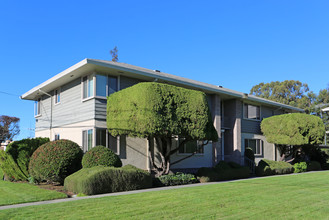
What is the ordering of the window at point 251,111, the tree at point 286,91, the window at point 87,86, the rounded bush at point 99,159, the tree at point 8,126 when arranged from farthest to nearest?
the tree at point 286,91
the tree at point 8,126
the window at point 251,111
the window at point 87,86
the rounded bush at point 99,159

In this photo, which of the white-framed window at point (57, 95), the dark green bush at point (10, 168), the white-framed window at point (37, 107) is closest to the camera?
the dark green bush at point (10, 168)

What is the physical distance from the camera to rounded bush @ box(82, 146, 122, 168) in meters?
13.2

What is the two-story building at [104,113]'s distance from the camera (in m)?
15.6

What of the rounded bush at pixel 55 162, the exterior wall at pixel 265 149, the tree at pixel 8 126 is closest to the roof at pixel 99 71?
the rounded bush at pixel 55 162

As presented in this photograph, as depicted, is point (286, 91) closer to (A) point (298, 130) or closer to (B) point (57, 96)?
(A) point (298, 130)

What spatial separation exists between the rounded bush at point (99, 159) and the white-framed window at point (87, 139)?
83.9 inches

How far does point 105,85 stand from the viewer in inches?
627

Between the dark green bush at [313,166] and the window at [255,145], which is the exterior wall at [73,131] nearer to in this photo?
the window at [255,145]

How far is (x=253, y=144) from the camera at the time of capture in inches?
975

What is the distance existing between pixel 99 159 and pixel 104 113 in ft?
10.5

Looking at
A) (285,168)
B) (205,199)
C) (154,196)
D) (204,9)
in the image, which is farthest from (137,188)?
(285,168)

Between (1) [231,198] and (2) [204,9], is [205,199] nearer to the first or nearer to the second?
(1) [231,198]

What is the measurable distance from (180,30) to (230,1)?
13.1 feet

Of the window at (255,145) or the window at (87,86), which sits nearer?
the window at (87,86)
